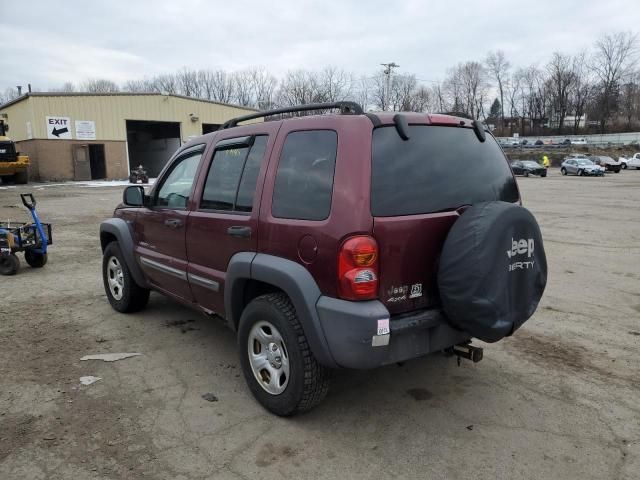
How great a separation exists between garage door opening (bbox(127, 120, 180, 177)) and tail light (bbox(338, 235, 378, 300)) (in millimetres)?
37568

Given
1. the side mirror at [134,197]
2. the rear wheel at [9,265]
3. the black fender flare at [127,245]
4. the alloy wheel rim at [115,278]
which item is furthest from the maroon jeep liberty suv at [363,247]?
the rear wheel at [9,265]

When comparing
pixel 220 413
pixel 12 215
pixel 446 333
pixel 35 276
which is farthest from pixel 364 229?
pixel 12 215

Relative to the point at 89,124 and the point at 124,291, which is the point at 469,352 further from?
the point at 89,124

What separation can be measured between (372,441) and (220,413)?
41.5 inches

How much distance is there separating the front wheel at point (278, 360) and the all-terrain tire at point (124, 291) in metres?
2.23

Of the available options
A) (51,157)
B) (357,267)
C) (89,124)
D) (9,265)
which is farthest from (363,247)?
(89,124)

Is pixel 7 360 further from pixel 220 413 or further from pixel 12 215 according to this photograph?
pixel 12 215

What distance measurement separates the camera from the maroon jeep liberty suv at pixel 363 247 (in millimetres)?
2838

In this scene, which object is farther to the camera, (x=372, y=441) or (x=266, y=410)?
(x=266, y=410)

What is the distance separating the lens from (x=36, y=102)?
31266 mm

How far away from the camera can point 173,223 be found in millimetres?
4262

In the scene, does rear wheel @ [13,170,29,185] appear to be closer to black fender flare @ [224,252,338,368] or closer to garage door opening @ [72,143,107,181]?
garage door opening @ [72,143,107,181]

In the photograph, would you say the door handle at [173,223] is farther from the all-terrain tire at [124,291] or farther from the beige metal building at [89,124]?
the beige metal building at [89,124]

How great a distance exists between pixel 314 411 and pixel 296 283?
102 centimetres
